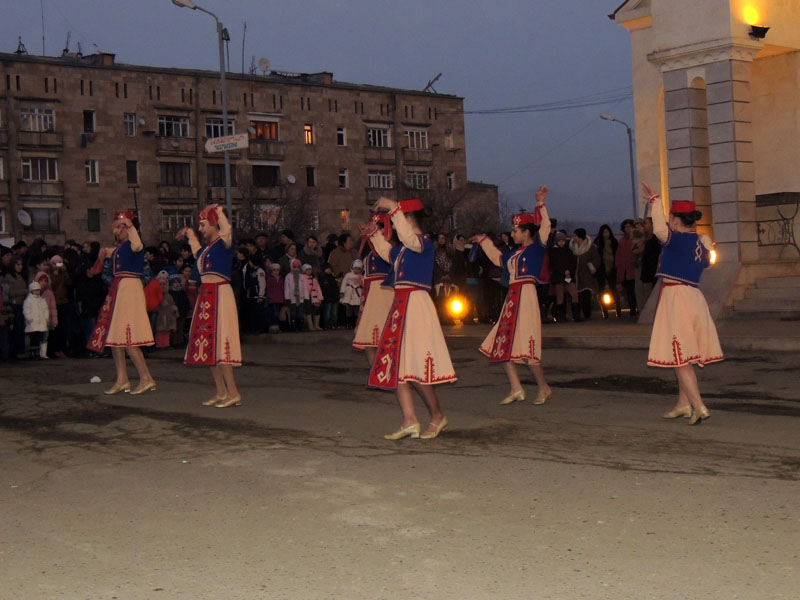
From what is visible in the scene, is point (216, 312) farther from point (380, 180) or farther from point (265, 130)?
point (380, 180)

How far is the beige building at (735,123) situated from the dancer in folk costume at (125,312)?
33.4 ft

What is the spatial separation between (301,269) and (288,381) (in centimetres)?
829

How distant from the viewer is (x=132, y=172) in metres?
68.3

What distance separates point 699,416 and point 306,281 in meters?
13.5

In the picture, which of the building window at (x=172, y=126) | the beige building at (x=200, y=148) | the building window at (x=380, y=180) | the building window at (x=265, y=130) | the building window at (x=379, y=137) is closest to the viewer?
the beige building at (x=200, y=148)

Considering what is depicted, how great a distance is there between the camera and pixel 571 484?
7062mm

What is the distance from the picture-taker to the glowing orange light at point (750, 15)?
19281 millimetres

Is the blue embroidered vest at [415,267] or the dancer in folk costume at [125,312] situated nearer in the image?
the blue embroidered vest at [415,267]

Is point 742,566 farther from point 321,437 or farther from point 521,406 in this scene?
point 521,406

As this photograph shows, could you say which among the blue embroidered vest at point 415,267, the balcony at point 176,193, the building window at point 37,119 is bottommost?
the blue embroidered vest at point 415,267

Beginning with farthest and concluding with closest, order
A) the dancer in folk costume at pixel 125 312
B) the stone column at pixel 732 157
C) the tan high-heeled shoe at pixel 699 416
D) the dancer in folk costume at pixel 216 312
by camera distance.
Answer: the stone column at pixel 732 157
the dancer in folk costume at pixel 125 312
the dancer in folk costume at pixel 216 312
the tan high-heeled shoe at pixel 699 416

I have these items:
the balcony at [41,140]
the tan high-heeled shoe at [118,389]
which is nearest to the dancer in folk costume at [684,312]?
the tan high-heeled shoe at [118,389]

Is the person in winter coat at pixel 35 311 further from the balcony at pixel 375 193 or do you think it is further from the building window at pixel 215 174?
the balcony at pixel 375 193

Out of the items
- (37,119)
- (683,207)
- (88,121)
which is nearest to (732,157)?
(683,207)
